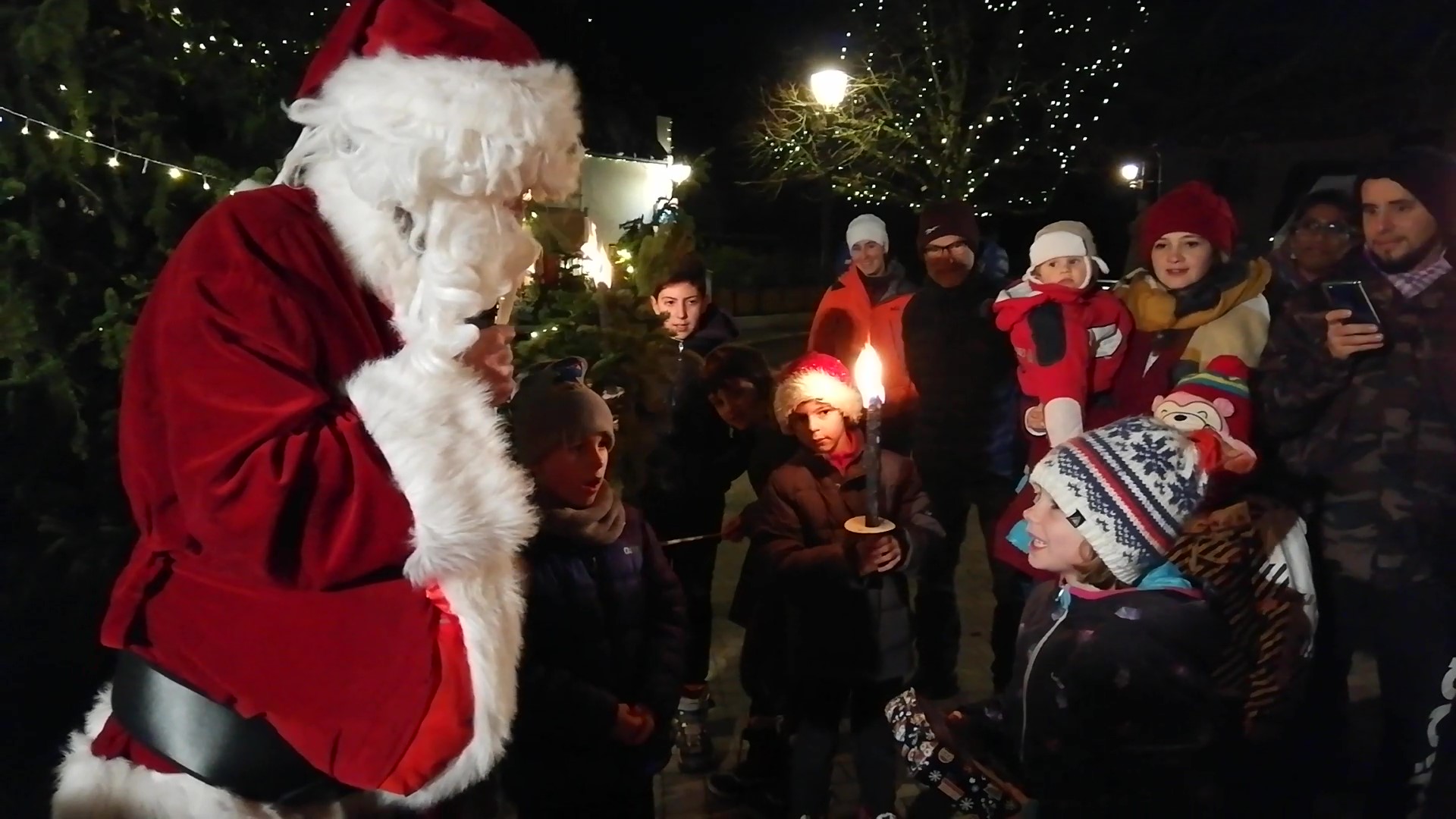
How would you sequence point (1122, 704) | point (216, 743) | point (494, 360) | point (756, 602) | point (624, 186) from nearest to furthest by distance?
point (216, 743), point (494, 360), point (1122, 704), point (756, 602), point (624, 186)

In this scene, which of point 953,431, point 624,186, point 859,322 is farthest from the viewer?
point 624,186

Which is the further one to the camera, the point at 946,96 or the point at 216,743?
the point at 946,96

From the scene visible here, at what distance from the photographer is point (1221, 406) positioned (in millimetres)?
2988

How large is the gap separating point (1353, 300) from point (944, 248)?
1.51 m

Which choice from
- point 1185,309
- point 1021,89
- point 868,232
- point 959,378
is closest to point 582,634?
point 959,378

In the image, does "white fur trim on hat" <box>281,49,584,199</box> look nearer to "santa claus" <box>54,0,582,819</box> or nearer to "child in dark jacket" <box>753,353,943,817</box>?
"santa claus" <box>54,0,582,819</box>

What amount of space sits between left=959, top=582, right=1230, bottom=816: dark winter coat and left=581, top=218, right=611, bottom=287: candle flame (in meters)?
2.01

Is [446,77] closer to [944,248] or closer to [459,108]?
[459,108]

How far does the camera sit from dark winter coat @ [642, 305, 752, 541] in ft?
11.5

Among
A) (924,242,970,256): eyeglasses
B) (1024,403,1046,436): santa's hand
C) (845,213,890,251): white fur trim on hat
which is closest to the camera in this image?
(1024,403,1046,436): santa's hand

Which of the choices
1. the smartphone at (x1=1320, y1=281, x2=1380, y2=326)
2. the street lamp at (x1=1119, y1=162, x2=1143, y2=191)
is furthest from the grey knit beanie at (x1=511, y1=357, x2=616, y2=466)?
the street lamp at (x1=1119, y1=162, x2=1143, y2=191)

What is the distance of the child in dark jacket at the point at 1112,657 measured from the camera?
2035 millimetres

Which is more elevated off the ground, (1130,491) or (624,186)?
(624,186)

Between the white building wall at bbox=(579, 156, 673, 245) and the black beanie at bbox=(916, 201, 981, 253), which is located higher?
the white building wall at bbox=(579, 156, 673, 245)
